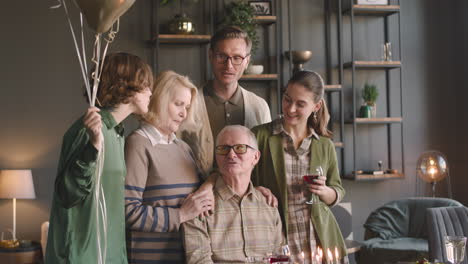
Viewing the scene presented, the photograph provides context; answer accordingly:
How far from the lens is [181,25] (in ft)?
19.1

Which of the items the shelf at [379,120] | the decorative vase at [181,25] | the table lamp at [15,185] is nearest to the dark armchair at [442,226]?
the shelf at [379,120]

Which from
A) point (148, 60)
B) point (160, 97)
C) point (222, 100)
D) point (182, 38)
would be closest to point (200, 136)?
point (222, 100)

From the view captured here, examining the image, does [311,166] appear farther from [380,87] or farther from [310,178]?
[380,87]

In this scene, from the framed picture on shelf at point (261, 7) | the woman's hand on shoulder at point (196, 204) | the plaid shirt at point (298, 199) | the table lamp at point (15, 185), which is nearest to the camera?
the woman's hand on shoulder at point (196, 204)

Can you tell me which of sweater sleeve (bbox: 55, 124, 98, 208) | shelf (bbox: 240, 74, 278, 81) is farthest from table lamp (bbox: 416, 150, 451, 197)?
sweater sleeve (bbox: 55, 124, 98, 208)

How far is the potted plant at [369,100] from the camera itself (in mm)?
6387

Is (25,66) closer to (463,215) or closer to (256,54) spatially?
(256,54)

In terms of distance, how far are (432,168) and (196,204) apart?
434 centimetres

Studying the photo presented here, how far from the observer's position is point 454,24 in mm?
6855

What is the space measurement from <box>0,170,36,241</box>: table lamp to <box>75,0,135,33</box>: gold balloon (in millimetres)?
4344

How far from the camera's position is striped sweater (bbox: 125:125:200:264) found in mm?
2455

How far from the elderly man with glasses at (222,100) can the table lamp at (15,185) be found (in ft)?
10.00

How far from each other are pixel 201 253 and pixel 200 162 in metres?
0.44

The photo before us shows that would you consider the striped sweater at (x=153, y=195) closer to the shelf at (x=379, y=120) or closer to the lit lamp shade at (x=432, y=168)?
A: the shelf at (x=379, y=120)
